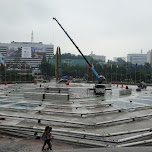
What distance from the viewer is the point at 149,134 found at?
8.76 meters

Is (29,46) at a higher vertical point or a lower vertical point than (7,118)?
higher

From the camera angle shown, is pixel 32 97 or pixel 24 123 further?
pixel 32 97

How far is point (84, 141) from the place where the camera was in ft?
26.6

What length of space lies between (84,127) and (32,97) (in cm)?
1234

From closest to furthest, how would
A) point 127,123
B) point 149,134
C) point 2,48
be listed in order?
point 149,134
point 127,123
point 2,48

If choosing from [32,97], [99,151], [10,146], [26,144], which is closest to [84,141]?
[99,151]

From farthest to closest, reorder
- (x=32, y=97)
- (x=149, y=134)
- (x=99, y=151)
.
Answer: (x=32, y=97), (x=149, y=134), (x=99, y=151)

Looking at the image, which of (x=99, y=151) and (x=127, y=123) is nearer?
(x=99, y=151)

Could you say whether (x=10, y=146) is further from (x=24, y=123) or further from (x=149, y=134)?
(x=149, y=134)

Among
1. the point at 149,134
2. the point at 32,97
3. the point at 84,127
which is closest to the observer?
the point at 149,134

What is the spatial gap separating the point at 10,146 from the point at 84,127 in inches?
177

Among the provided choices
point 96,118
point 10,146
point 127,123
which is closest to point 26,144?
point 10,146

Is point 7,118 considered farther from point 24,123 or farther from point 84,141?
point 84,141

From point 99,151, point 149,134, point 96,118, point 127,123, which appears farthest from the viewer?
point 96,118
